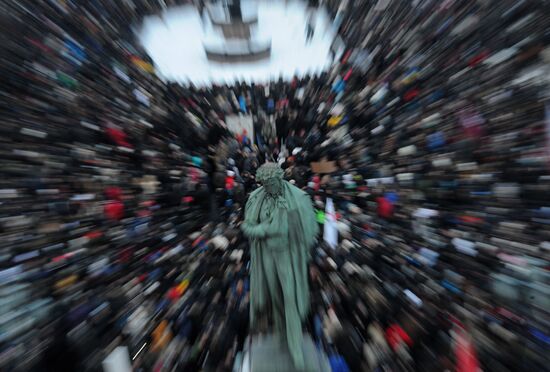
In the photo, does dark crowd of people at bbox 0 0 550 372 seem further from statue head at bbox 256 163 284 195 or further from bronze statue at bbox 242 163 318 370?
statue head at bbox 256 163 284 195

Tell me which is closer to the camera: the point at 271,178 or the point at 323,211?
the point at 271,178

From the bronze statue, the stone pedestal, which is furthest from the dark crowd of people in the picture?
the bronze statue

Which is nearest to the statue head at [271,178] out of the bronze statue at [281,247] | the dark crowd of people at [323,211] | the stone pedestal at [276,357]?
the bronze statue at [281,247]

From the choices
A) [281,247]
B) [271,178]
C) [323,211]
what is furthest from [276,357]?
[323,211]

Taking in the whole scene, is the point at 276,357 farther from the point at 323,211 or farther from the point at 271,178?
the point at 323,211

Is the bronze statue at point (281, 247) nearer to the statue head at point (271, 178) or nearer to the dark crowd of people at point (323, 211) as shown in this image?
the statue head at point (271, 178)
